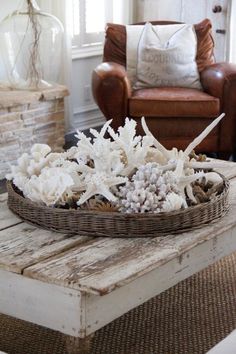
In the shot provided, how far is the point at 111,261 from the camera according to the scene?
1.84m

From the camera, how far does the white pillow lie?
4.38 metres

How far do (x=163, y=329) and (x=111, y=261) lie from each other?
606 millimetres

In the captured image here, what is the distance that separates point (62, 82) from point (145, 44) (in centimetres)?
77

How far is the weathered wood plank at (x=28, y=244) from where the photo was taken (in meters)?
1.84

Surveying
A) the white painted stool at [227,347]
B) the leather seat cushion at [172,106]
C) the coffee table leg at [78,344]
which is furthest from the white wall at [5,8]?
the white painted stool at [227,347]

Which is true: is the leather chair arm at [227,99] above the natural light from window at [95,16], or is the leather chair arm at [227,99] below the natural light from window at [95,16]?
below

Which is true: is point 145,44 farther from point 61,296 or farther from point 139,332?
point 61,296

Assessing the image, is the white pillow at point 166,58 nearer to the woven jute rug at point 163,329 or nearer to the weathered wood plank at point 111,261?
the woven jute rug at point 163,329

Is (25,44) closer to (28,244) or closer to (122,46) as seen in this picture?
(122,46)

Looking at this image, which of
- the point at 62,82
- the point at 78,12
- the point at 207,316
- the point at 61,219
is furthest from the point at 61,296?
the point at 78,12

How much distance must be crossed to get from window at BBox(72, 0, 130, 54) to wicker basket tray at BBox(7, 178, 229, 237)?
10.7 ft

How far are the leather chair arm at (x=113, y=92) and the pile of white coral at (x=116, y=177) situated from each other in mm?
1791

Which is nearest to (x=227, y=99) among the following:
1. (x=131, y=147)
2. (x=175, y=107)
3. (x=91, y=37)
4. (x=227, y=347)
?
(x=175, y=107)

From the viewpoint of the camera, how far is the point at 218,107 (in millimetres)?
4160
